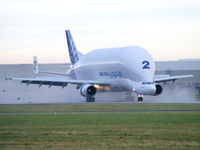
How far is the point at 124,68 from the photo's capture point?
68.7m

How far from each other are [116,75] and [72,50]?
17.2 meters

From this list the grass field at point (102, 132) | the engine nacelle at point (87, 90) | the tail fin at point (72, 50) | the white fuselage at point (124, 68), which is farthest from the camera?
the tail fin at point (72, 50)

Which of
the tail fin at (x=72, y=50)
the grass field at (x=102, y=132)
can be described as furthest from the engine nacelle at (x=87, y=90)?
the grass field at (x=102, y=132)

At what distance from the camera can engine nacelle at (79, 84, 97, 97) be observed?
68156 mm

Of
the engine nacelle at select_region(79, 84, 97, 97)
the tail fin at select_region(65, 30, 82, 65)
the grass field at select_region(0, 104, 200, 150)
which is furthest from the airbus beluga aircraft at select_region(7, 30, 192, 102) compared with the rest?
the grass field at select_region(0, 104, 200, 150)

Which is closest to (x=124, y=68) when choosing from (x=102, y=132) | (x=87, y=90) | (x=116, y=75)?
(x=116, y=75)

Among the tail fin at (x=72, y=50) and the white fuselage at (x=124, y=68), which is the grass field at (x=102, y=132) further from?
the tail fin at (x=72, y=50)

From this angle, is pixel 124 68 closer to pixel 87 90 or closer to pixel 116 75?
pixel 116 75

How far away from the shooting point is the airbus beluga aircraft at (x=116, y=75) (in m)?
66.1

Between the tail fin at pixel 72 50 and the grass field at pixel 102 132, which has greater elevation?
the tail fin at pixel 72 50

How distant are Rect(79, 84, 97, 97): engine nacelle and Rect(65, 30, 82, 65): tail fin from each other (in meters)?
15.9

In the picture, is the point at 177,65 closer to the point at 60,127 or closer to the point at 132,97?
the point at 132,97

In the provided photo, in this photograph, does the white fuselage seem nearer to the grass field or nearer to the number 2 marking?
the number 2 marking

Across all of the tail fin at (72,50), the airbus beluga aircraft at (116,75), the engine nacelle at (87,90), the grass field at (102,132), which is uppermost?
the tail fin at (72,50)
